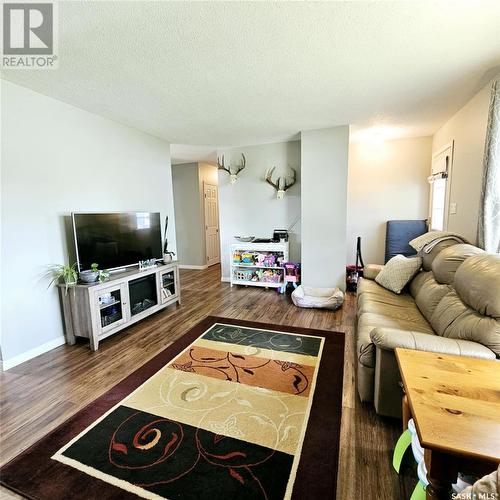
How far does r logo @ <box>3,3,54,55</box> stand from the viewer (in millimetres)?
1554

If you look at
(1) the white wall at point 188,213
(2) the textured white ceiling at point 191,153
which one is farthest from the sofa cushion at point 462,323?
(1) the white wall at point 188,213

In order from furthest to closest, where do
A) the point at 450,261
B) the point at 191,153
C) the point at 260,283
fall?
the point at 191,153 → the point at 260,283 → the point at 450,261

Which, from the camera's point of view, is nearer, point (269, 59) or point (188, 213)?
point (269, 59)

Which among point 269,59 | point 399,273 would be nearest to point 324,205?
point 399,273

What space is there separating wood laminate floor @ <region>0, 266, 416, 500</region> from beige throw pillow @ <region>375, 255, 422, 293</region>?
62 centimetres

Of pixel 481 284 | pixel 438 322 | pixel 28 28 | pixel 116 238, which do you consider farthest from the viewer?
pixel 116 238

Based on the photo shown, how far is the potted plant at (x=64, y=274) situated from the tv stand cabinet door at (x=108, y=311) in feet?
0.86

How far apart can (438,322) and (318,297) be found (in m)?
1.94

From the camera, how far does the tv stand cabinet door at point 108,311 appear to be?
8.63ft

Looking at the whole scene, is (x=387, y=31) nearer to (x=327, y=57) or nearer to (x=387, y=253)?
(x=327, y=57)

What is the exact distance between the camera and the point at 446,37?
1810 mm

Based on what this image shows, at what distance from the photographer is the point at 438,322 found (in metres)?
1.96

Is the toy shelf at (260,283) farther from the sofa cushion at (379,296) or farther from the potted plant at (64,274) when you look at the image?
the potted plant at (64,274)

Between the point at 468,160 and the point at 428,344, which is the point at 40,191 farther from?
the point at 468,160
